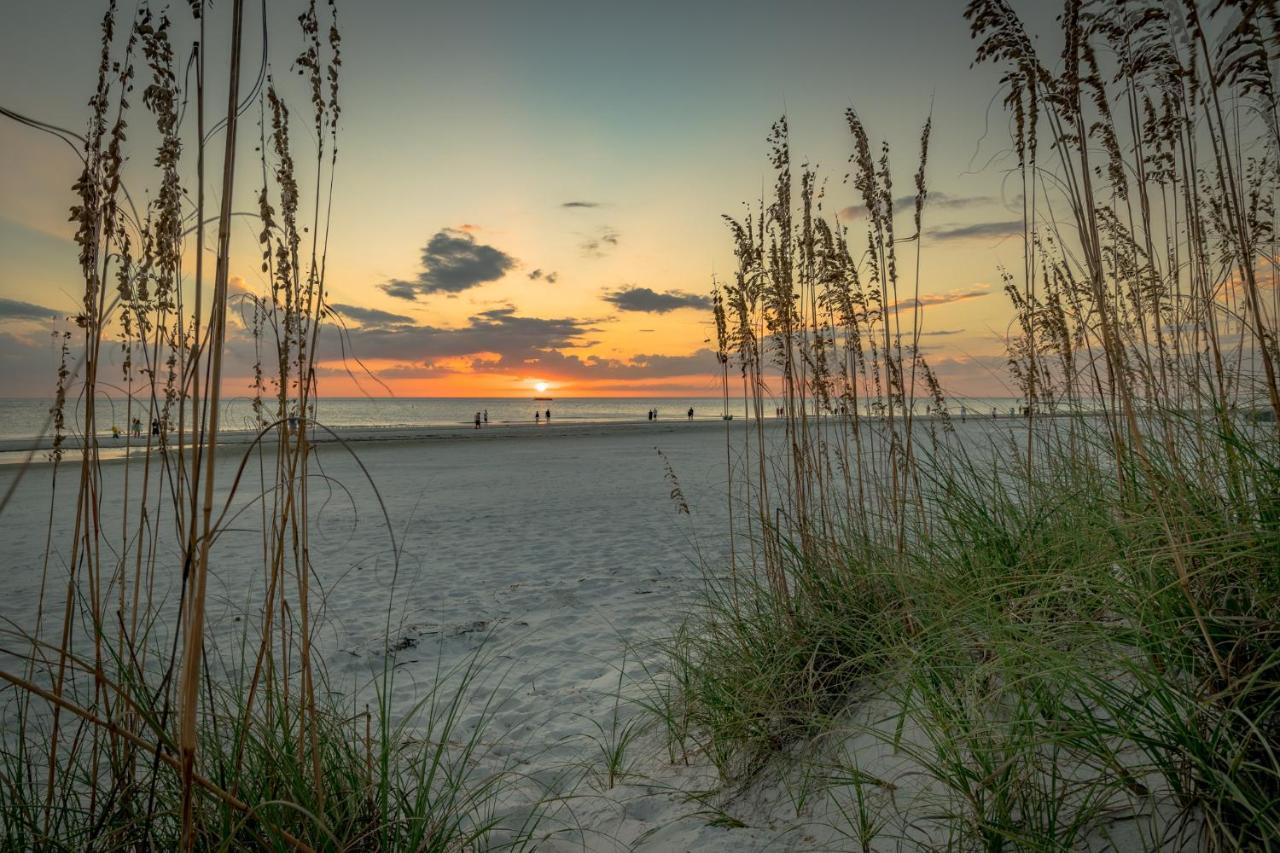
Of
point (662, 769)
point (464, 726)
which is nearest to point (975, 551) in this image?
point (662, 769)

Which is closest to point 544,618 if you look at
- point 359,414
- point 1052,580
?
point 1052,580

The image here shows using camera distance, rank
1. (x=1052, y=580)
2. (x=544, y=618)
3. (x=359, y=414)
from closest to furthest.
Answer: (x=1052, y=580) < (x=544, y=618) < (x=359, y=414)

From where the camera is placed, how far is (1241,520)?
1810 mm

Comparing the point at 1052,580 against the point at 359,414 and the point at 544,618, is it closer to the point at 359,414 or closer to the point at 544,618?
the point at 544,618

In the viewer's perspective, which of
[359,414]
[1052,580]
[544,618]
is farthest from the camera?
[359,414]

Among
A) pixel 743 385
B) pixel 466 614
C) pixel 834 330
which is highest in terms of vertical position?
pixel 834 330

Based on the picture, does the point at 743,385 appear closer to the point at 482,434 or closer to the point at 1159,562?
the point at 1159,562

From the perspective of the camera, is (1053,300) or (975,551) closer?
(975,551)

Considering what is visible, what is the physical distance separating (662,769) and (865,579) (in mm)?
1092

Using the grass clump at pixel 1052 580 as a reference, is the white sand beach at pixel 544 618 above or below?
below

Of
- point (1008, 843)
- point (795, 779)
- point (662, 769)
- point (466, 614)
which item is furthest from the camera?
point (466, 614)

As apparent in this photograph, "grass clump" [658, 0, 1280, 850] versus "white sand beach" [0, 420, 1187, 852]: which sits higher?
→ "grass clump" [658, 0, 1280, 850]

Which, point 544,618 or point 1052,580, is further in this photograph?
point 544,618

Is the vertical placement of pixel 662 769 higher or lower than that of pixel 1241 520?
lower
